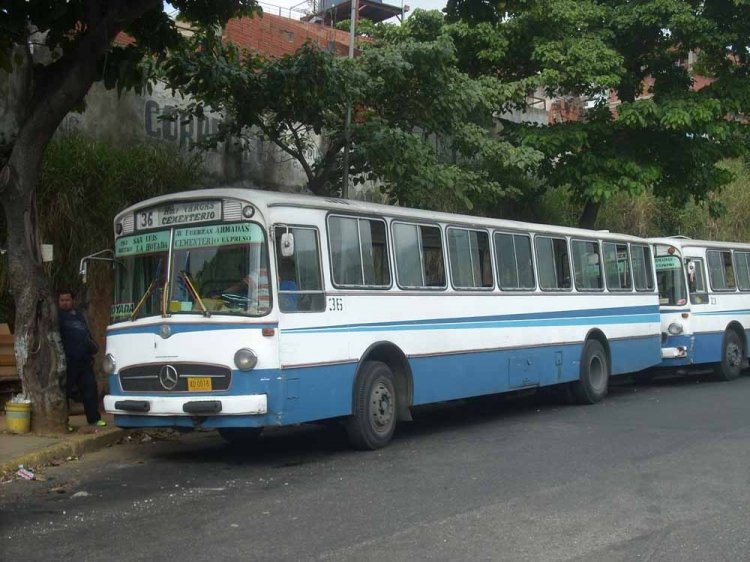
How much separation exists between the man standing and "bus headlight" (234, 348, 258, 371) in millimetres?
3199

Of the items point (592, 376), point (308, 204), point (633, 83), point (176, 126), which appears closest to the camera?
point (308, 204)

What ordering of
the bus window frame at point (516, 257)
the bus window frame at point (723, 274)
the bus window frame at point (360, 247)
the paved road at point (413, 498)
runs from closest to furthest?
the paved road at point (413, 498)
the bus window frame at point (360, 247)
the bus window frame at point (516, 257)
the bus window frame at point (723, 274)

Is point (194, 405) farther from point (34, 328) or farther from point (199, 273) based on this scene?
point (34, 328)

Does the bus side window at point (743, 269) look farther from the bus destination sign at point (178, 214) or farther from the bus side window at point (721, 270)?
the bus destination sign at point (178, 214)

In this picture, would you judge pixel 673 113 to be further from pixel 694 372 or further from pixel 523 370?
pixel 523 370

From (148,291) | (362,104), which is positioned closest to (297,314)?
(148,291)

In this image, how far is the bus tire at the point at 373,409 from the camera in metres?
10.0

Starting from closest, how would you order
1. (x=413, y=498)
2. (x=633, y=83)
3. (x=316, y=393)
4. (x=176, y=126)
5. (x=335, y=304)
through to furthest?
(x=413, y=498) < (x=316, y=393) < (x=335, y=304) < (x=176, y=126) < (x=633, y=83)

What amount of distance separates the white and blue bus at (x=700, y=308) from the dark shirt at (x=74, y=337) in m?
10.6

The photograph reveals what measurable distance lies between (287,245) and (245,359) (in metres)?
1.18

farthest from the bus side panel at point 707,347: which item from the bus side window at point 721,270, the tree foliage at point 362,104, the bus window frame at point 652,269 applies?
the tree foliage at point 362,104

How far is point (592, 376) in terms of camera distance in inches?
579

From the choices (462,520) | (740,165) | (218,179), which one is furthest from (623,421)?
(740,165)

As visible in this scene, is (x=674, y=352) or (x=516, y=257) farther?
(x=674, y=352)
